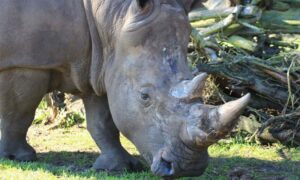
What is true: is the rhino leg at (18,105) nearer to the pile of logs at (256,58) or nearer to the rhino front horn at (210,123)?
the rhino front horn at (210,123)

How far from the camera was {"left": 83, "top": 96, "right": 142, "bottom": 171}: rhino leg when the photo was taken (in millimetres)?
7032

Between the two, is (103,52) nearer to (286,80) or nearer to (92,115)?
(92,115)


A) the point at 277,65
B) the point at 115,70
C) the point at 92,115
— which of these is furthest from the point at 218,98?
the point at 115,70

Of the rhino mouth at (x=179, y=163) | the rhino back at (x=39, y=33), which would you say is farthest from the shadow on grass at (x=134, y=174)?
the rhino back at (x=39, y=33)

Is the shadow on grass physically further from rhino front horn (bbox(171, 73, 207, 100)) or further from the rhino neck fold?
rhino front horn (bbox(171, 73, 207, 100))

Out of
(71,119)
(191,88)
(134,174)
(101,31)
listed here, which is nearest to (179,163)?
(191,88)

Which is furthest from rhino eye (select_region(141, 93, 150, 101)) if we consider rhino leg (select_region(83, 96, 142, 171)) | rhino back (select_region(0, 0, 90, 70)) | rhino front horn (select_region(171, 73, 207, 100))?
rhino leg (select_region(83, 96, 142, 171))

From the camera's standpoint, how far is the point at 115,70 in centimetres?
636

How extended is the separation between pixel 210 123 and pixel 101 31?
1617 mm

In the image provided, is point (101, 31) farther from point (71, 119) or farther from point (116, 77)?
point (71, 119)

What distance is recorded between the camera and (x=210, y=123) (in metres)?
5.41

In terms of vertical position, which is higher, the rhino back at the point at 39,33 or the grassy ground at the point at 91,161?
the rhino back at the point at 39,33

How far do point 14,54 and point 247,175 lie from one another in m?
2.36

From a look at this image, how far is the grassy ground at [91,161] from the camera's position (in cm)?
641
